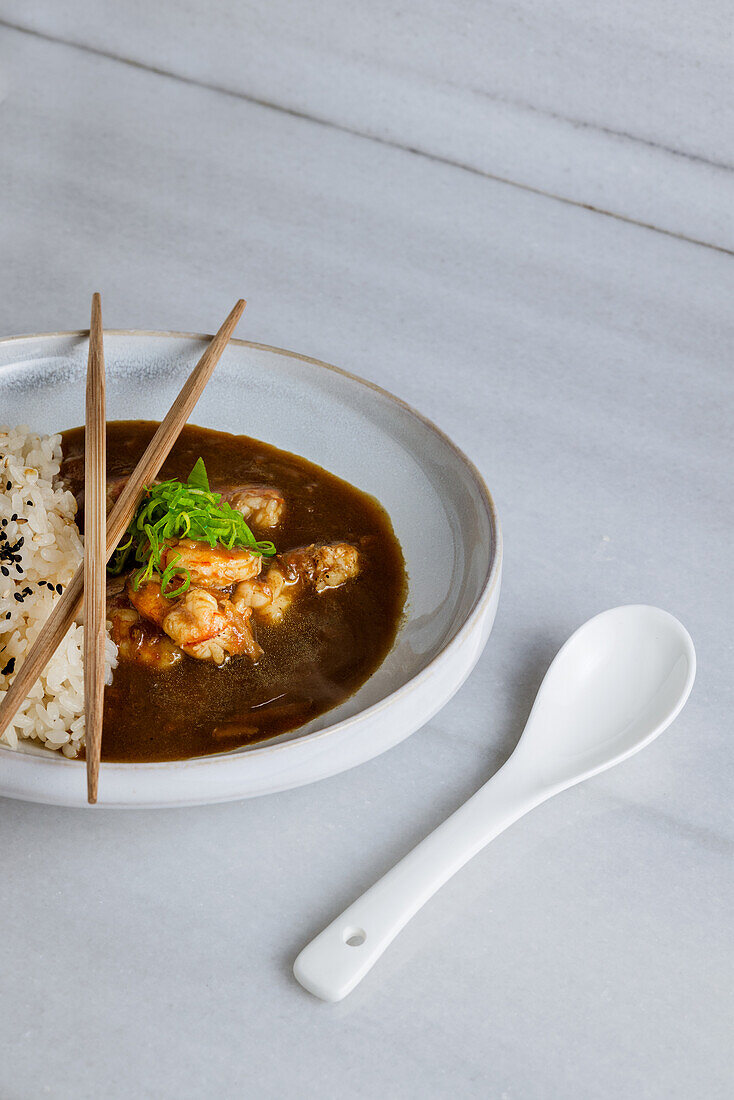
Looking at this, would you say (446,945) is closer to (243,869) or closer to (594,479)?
(243,869)

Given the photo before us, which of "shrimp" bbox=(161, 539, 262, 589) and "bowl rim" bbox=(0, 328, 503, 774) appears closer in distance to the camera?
"bowl rim" bbox=(0, 328, 503, 774)

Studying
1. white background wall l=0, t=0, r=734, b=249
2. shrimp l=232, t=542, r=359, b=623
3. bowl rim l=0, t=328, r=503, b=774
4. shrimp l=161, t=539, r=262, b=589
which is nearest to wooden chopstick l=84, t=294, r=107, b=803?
bowl rim l=0, t=328, r=503, b=774

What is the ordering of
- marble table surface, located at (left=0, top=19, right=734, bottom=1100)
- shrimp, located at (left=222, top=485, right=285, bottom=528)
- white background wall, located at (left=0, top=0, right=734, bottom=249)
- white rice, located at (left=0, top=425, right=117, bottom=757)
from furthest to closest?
white background wall, located at (left=0, top=0, right=734, bottom=249)
shrimp, located at (left=222, top=485, right=285, bottom=528)
white rice, located at (left=0, top=425, right=117, bottom=757)
marble table surface, located at (left=0, top=19, right=734, bottom=1100)

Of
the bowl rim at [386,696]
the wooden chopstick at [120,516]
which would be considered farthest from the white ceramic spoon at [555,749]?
the wooden chopstick at [120,516]

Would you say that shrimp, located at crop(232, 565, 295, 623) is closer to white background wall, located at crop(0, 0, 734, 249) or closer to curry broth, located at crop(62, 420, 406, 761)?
curry broth, located at crop(62, 420, 406, 761)

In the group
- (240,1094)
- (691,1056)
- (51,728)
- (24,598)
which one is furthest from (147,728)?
(691,1056)

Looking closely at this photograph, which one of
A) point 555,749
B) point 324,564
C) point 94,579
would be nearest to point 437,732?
point 555,749

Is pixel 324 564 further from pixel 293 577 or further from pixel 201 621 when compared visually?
pixel 201 621
